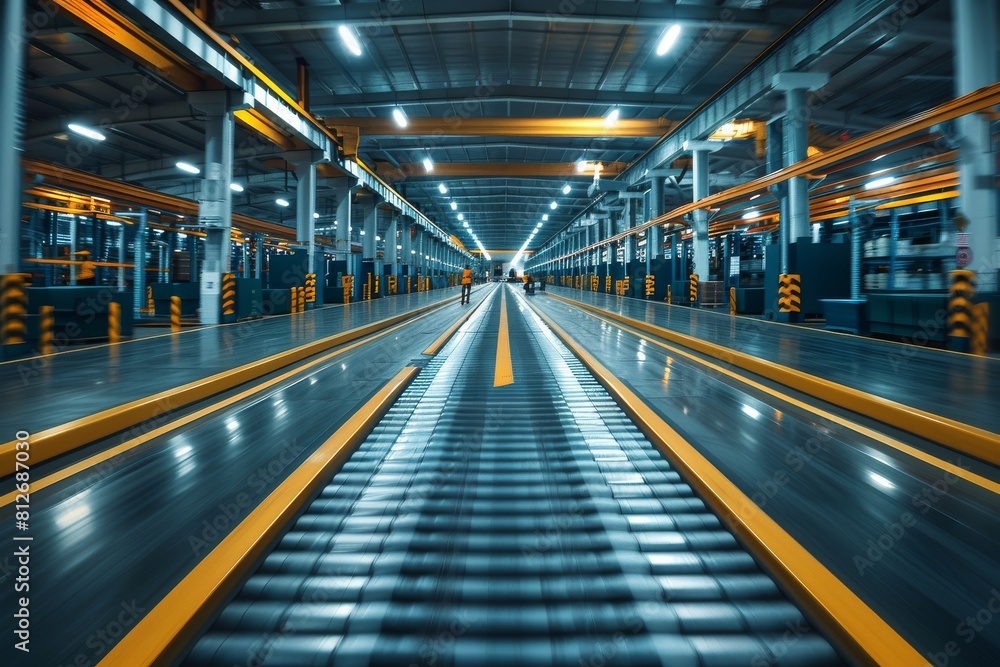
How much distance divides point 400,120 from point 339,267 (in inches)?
276

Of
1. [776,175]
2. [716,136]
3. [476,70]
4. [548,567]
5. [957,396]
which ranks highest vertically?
[476,70]

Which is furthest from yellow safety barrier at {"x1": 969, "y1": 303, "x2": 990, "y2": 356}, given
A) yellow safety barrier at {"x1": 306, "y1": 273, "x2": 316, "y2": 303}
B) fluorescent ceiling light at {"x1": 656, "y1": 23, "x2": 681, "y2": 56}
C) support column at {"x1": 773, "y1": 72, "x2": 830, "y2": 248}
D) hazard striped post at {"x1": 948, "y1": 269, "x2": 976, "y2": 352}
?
yellow safety barrier at {"x1": 306, "y1": 273, "x2": 316, "y2": 303}

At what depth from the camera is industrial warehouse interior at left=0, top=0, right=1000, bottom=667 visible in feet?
5.93

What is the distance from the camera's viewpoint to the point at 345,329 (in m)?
10.5

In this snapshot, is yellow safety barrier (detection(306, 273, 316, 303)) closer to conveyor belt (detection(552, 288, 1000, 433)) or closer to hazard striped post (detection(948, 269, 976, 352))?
conveyor belt (detection(552, 288, 1000, 433))

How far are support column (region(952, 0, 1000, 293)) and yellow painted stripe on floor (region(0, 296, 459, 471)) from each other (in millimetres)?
10095

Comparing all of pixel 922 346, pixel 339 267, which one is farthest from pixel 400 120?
pixel 922 346

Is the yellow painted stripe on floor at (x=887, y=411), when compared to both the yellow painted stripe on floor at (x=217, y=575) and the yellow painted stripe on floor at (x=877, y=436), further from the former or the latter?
the yellow painted stripe on floor at (x=217, y=575)

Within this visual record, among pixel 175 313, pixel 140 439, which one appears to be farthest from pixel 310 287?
pixel 140 439

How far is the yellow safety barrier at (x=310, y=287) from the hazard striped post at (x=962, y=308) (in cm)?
1648

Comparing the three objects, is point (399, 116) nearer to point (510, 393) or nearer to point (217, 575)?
point (510, 393)

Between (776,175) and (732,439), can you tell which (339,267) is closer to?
(776,175)

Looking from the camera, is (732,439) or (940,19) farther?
(940,19)

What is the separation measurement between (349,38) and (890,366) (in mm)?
13403
